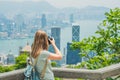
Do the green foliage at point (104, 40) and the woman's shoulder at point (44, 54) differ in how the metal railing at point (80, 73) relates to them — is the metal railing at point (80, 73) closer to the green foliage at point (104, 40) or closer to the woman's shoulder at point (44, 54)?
the woman's shoulder at point (44, 54)

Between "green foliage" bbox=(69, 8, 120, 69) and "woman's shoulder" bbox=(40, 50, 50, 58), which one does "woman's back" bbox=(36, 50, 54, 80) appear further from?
"green foliage" bbox=(69, 8, 120, 69)

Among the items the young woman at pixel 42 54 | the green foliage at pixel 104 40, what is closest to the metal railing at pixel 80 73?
the young woman at pixel 42 54

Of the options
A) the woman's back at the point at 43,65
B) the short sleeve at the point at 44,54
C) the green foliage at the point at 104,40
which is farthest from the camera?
the green foliage at the point at 104,40

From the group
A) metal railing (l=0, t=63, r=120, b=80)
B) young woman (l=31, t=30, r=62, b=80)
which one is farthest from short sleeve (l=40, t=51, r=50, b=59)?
metal railing (l=0, t=63, r=120, b=80)

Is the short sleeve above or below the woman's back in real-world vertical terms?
above

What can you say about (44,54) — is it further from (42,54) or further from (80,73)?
(80,73)

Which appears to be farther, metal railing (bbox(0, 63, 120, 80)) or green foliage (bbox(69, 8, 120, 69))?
green foliage (bbox(69, 8, 120, 69))

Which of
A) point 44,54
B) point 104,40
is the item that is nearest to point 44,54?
point 44,54

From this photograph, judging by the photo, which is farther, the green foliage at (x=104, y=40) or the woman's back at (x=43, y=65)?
the green foliage at (x=104, y=40)

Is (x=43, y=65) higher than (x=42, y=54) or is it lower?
lower

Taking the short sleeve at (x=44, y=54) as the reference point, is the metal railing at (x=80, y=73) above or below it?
below

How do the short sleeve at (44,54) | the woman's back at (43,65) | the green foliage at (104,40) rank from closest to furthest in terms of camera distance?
1. the woman's back at (43,65)
2. the short sleeve at (44,54)
3. the green foliage at (104,40)

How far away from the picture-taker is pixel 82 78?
4898 millimetres

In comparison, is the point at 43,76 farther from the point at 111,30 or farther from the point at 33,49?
the point at 111,30
